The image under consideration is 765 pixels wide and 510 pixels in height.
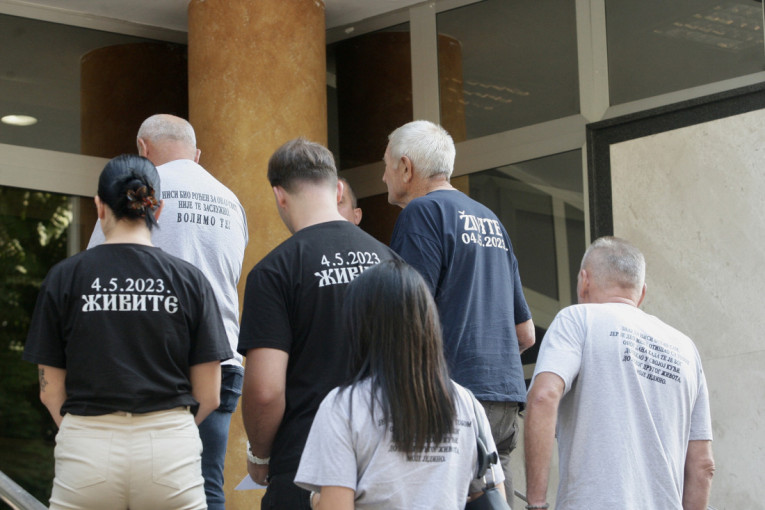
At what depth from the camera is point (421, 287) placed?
2822 mm

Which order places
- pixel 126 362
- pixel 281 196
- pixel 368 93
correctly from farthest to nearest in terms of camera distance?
1. pixel 368 93
2. pixel 281 196
3. pixel 126 362

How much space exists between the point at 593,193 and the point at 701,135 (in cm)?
87

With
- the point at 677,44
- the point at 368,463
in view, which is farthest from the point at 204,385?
the point at 677,44

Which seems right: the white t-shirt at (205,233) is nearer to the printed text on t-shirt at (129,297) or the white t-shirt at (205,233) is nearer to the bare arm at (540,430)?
the printed text on t-shirt at (129,297)

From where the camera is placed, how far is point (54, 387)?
3.44 metres

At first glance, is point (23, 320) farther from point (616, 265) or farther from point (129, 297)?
point (616, 265)

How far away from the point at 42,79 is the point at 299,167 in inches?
214

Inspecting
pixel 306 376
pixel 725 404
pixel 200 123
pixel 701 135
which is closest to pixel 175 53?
pixel 200 123

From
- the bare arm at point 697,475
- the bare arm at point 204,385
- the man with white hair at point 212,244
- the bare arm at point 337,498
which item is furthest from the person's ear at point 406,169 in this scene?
the bare arm at point 337,498

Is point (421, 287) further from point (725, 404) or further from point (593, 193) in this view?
point (593, 193)

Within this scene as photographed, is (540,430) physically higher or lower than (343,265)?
lower

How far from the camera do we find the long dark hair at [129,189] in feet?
11.8

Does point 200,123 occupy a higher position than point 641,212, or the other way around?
point 200,123

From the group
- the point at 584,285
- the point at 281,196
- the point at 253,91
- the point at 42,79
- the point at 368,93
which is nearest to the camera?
the point at 281,196
